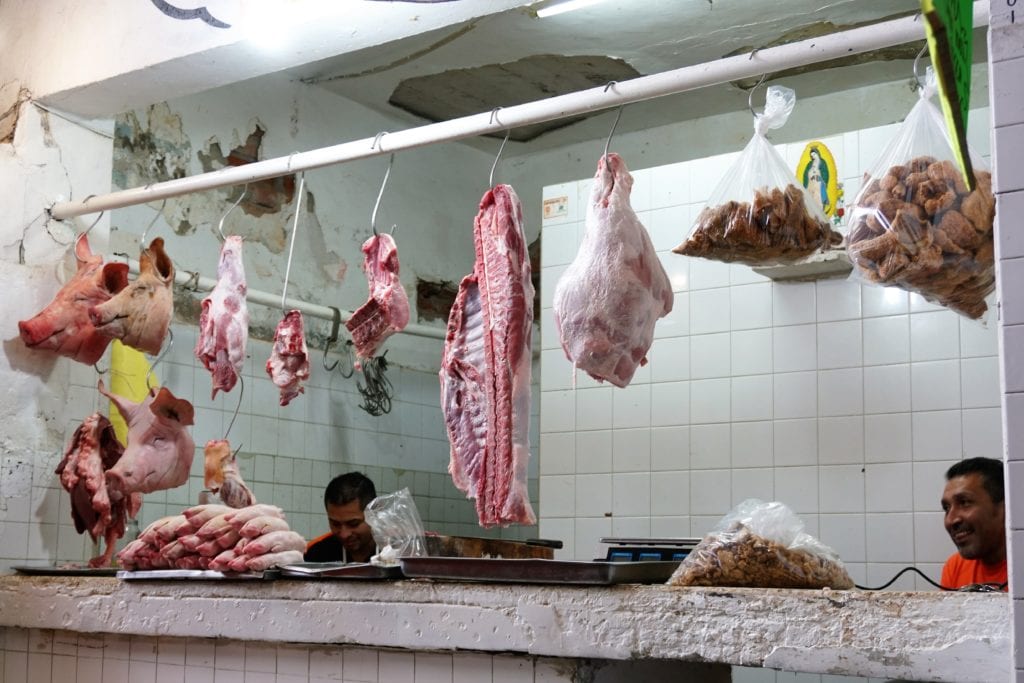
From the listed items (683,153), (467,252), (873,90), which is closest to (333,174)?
(467,252)

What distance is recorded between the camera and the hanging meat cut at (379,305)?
4.31 meters

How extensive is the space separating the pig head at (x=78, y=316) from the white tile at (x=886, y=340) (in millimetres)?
3135

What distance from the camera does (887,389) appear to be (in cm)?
509

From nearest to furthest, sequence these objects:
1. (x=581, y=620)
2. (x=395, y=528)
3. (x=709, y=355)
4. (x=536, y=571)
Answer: (x=581, y=620) < (x=536, y=571) < (x=395, y=528) < (x=709, y=355)

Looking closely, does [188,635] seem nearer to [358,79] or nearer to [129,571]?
[129,571]

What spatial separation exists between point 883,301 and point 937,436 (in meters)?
0.62

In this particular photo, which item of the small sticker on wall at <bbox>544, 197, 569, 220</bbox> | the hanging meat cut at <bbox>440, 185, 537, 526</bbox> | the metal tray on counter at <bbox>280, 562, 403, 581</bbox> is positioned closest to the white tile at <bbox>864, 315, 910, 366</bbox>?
the small sticker on wall at <bbox>544, 197, 569, 220</bbox>

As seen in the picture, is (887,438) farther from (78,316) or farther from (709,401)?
(78,316)

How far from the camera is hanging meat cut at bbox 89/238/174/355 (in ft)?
15.4

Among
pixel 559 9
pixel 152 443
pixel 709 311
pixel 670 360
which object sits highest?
pixel 559 9

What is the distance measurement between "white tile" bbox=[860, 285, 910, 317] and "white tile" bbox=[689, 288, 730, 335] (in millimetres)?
633

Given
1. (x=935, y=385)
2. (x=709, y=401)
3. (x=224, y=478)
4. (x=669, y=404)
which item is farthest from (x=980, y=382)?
(x=224, y=478)

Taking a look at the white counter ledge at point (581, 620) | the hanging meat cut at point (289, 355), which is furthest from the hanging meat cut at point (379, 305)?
the white counter ledge at point (581, 620)

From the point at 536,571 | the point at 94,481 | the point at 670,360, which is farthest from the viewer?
the point at 670,360
